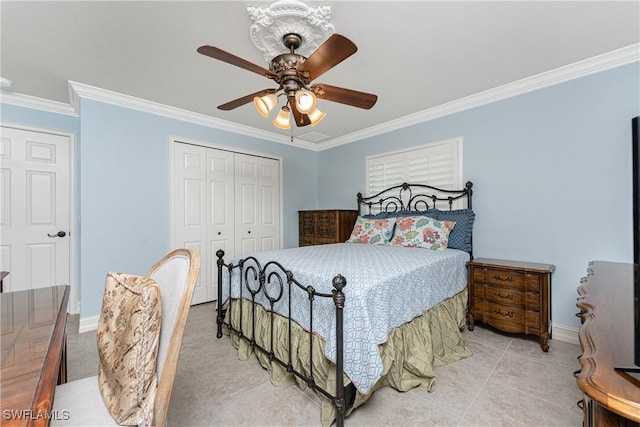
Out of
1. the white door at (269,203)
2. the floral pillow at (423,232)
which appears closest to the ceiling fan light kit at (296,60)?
the floral pillow at (423,232)

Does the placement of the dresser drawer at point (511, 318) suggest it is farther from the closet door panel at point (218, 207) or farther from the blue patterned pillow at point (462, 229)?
the closet door panel at point (218, 207)

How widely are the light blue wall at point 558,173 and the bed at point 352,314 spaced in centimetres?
30

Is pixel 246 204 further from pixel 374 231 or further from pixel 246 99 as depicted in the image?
pixel 246 99

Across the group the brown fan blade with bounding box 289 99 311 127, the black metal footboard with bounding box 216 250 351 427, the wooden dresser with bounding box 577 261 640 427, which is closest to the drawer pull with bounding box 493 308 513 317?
the wooden dresser with bounding box 577 261 640 427

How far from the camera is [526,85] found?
8.71 feet

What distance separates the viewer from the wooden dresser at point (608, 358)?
575mm

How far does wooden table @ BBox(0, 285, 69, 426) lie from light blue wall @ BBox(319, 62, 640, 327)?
3.31 metres

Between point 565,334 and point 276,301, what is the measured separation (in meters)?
2.56

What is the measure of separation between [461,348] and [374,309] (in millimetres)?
1226

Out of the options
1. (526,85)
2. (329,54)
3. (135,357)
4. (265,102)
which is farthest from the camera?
(526,85)

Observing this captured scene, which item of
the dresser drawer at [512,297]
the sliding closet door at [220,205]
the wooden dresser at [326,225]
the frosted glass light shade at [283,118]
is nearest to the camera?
the frosted glass light shade at [283,118]

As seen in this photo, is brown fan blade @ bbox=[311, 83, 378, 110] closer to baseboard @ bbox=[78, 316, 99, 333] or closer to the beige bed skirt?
the beige bed skirt

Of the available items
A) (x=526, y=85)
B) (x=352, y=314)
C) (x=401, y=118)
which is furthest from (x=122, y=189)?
(x=526, y=85)

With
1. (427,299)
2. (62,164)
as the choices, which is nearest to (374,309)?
(427,299)
